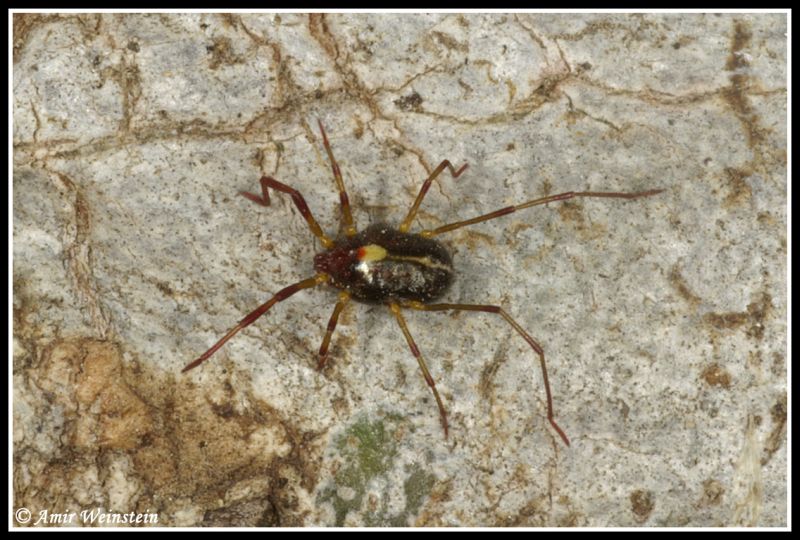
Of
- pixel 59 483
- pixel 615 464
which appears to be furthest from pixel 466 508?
pixel 59 483

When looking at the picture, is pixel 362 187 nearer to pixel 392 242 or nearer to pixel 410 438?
pixel 392 242

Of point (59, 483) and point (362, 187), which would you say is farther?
point (362, 187)

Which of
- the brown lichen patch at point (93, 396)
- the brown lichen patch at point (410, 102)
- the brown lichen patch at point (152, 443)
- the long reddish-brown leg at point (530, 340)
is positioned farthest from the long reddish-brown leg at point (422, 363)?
Answer: the brown lichen patch at point (93, 396)

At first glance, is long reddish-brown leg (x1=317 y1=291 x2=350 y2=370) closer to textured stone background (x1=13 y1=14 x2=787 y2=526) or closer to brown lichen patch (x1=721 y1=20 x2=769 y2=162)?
textured stone background (x1=13 y1=14 x2=787 y2=526)

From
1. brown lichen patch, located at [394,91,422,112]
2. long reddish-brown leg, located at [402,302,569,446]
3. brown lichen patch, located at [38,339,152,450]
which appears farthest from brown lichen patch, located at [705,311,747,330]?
brown lichen patch, located at [38,339,152,450]

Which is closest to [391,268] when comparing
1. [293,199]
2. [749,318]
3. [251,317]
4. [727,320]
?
[293,199]

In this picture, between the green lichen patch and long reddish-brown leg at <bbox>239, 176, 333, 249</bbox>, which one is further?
long reddish-brown leg at <bbox>239, 176, 333, 249</bbox>
